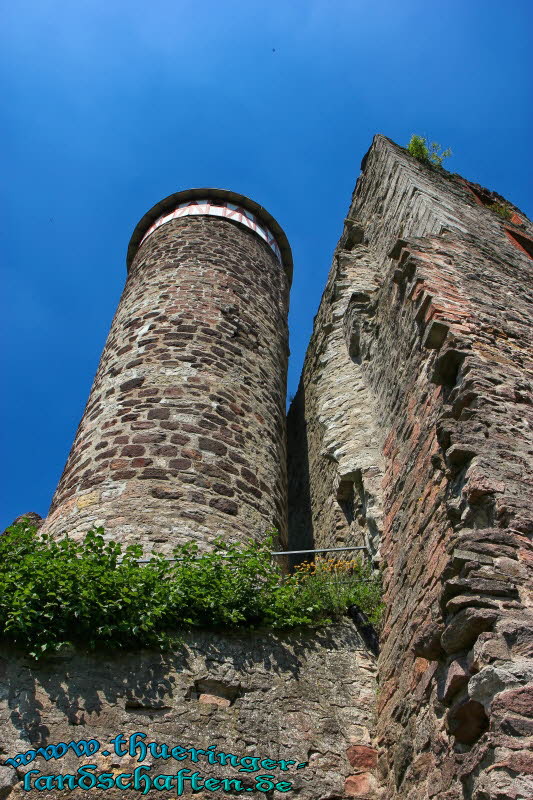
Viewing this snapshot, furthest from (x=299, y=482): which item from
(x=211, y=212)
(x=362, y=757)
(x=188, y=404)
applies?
(x=362, y=757)

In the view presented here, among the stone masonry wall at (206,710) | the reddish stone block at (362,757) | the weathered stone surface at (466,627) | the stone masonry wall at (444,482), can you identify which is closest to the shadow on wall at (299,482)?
the stone masonry wall at (444,482)

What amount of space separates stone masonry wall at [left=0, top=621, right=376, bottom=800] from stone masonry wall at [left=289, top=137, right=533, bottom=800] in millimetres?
263

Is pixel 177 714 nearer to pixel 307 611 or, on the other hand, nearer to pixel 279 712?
pixel 279 712

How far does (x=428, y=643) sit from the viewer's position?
3.12m

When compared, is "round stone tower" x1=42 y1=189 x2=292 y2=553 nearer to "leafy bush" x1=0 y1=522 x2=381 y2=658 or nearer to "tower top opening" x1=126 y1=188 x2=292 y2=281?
"tower top opening" x1=126 y1=188 x2=292 y2=281

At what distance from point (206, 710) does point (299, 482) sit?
564 cm

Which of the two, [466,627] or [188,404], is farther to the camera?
[188,404]

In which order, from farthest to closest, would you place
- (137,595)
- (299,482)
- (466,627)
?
(299,482) < (137,595) < (466,627)

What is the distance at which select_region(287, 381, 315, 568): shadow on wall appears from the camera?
27.3 ft

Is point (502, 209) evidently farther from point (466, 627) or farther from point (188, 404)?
point (466, 627)

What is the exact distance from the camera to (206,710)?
12.2 ft

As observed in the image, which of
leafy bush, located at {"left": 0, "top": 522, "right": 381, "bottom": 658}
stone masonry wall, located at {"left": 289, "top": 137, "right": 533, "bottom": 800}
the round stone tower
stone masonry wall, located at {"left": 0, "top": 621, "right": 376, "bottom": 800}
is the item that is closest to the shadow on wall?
stone masonry wall, located at {"left": 289, "top": 137, "right": 533, "bottom": 800}

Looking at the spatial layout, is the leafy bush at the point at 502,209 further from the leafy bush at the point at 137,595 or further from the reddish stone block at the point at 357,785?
the reddish stone block at the point at 357,785

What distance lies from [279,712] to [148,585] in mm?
1093
